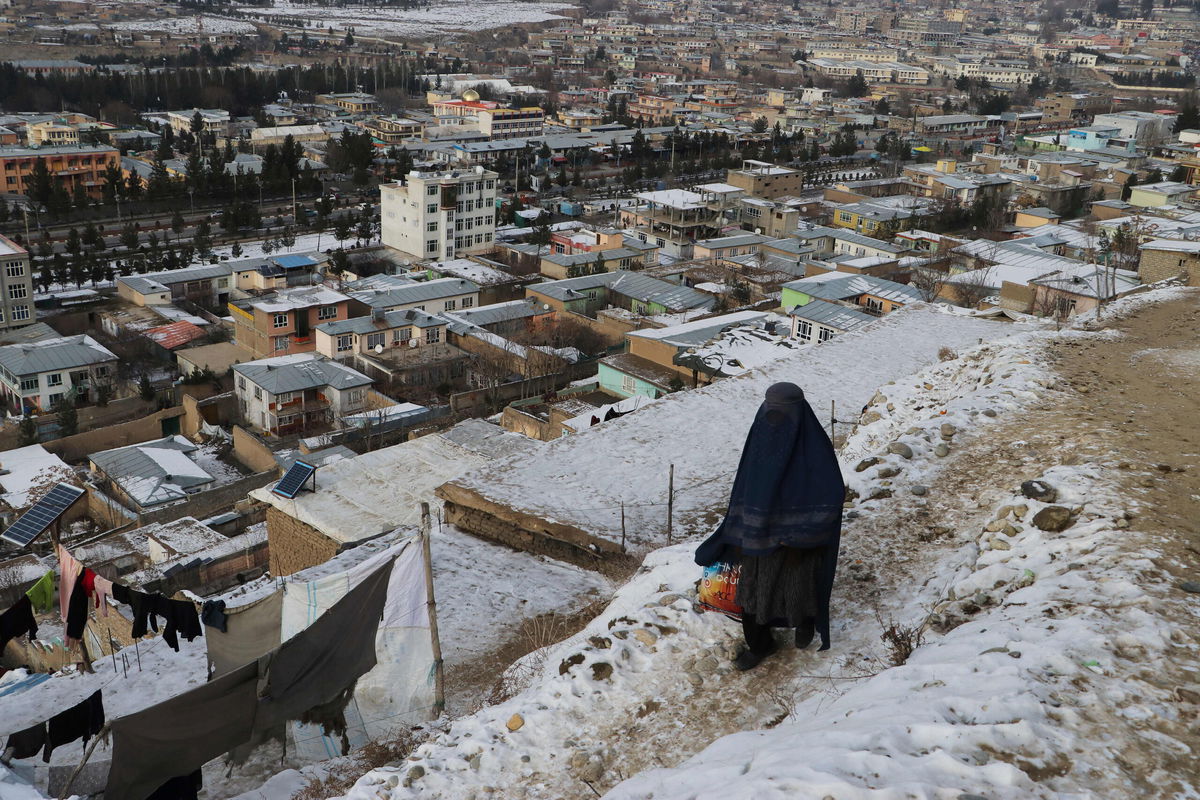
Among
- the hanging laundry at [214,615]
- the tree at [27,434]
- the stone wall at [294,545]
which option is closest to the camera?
the hanging laundry at [214,615]

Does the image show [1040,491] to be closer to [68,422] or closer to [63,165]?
[68,422]

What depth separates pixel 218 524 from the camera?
8.28 metres

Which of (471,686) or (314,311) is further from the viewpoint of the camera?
(314,311)

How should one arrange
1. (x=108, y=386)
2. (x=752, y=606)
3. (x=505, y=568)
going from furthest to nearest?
(x=108, y=386), (x=505, y=568), (x=752, y=606)

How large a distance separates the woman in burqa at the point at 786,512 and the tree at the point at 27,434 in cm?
990

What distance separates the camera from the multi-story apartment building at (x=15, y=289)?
43.6 ft

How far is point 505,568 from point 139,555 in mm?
4822

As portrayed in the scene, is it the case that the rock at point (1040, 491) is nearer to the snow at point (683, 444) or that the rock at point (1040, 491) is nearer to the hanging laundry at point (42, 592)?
the snow at point (683, 444)

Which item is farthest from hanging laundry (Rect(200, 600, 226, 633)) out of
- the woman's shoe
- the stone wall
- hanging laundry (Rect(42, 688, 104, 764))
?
the woman's shoe

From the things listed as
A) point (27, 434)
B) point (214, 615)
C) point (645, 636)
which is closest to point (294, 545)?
point (214, 615)

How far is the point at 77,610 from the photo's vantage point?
3.93m

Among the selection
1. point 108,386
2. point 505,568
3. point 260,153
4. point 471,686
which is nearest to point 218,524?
point 108,386

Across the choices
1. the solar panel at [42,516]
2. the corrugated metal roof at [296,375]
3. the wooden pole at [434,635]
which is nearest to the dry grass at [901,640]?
the wooden pole at [434,635]

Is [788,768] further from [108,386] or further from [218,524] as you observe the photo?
[108,386]
